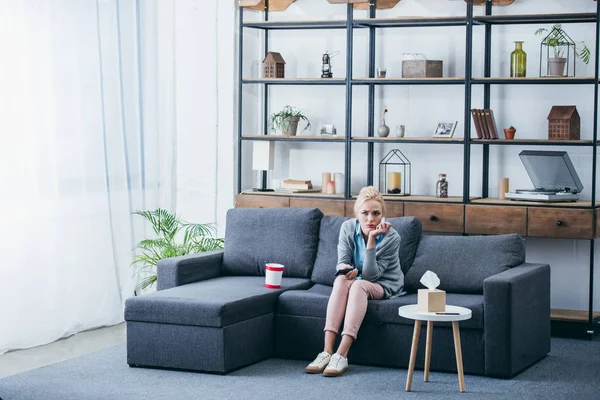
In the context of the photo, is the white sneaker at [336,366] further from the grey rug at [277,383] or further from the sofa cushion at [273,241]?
the sofa cushion at [273,241]

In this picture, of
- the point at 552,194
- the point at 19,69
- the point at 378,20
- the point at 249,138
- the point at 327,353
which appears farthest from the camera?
the point at 249,138

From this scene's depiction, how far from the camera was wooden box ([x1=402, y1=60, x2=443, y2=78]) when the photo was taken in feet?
21.0

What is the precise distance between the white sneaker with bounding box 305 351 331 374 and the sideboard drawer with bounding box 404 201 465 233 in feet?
5.30

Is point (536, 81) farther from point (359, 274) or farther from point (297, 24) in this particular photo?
point (359, 274)

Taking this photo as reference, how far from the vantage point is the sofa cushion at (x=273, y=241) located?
5832 millimetres

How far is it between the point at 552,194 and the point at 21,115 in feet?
10.9

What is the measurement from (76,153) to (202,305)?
5.78ft

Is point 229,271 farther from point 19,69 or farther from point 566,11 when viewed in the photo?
point 566,11

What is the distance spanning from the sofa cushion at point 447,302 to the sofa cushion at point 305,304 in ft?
0.19

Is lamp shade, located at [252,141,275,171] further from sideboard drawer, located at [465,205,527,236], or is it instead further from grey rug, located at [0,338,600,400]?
grey rug, located at [0,338,600,400]

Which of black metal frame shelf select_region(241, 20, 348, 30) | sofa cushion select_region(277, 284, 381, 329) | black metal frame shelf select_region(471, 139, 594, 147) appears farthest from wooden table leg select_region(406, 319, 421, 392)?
black metal frame shelf select_region(241, 20, 348, 30)

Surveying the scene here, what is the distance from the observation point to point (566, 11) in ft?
20.7

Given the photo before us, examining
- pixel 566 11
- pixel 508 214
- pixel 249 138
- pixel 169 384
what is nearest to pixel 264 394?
pixel 169 384

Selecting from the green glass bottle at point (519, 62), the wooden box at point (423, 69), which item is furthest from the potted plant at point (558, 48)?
the wooden box at point (423, 69)
